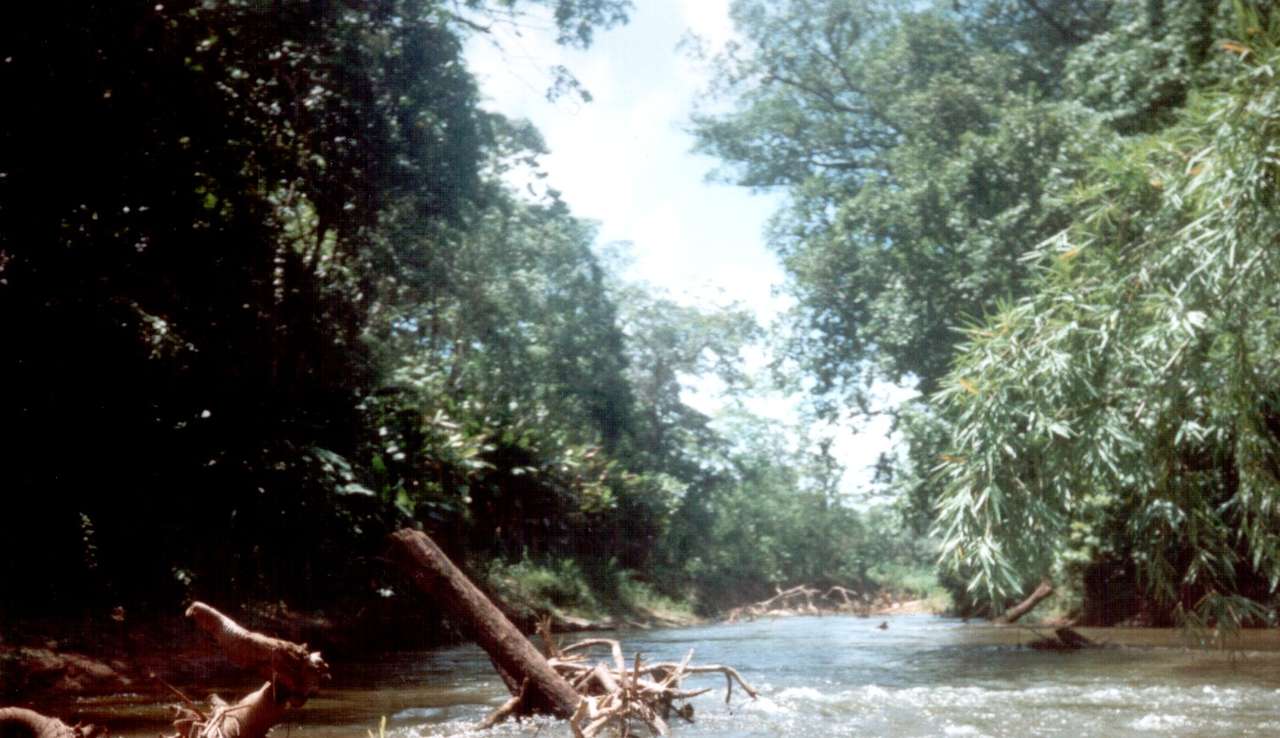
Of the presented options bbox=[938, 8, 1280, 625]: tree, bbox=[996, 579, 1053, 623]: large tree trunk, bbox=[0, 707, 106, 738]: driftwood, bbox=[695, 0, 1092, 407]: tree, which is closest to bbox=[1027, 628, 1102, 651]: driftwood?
bbox=[996, 579, 1053, 623]: large tree trunk

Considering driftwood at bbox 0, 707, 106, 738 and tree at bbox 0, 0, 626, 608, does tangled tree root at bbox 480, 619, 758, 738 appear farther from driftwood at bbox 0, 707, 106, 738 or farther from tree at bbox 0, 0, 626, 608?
tree at bbox 0, 0, 626, 608

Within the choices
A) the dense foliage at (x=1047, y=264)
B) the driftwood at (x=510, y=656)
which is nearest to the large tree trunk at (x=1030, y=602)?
the dense foliage at (x=1047, y=264)

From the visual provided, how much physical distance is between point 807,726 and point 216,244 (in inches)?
263

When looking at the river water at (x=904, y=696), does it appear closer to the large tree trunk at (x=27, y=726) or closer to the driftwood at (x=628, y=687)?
the driftwood at (x=628, y=687)

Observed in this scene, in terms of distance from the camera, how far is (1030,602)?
18.6 metres

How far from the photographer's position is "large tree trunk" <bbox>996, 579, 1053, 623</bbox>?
58.6ft

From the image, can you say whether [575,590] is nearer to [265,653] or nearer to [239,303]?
[239,303]

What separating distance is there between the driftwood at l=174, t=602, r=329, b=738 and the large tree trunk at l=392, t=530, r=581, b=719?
3461 millimetres

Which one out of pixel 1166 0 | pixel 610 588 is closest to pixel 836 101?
pixel 1166 0

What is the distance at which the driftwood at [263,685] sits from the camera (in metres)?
2.59

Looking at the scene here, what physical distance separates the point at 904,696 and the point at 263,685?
7.14 meters

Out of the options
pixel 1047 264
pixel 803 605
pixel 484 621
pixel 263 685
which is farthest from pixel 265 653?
pixel 803 605

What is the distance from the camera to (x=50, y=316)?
26.5ft

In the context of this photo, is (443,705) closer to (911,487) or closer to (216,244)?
(216,244)
